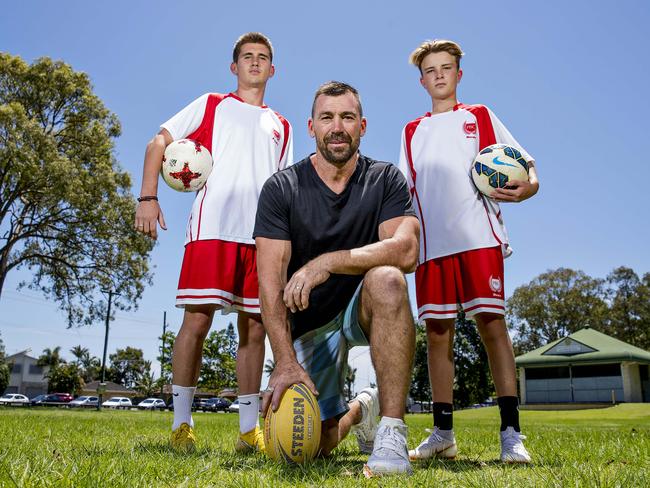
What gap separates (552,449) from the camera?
13.3 ft

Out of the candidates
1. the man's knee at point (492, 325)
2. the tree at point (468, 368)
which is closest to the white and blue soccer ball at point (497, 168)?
the man's knee at point (492, 325)

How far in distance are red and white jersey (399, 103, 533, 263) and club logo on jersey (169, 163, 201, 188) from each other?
1.71 m

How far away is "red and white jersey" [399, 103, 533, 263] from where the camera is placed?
4137 mm

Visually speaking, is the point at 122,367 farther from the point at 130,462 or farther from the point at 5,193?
the point at 130,462

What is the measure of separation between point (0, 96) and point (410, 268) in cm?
2549

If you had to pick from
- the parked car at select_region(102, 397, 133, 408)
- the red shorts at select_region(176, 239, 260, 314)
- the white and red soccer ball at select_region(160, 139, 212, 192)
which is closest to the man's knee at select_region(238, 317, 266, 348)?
the red shorts at select_region(176, 239, 260, 314)

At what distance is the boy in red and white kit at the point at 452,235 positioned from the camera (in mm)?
3875

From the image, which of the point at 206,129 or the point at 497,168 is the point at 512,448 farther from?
the point at 206,129

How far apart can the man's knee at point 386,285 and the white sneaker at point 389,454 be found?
2.03ft

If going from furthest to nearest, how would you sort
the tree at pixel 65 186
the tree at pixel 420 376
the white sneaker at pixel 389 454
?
the tree at pixel 420 376, the tree at pixel 65 186, the white sneaker at pixel 389 454

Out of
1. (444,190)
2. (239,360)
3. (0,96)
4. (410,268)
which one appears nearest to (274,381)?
(410,268)

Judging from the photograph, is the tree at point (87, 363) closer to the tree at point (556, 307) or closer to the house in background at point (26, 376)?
the house in background at point (26, 376)

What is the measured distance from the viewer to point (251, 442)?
156 inches

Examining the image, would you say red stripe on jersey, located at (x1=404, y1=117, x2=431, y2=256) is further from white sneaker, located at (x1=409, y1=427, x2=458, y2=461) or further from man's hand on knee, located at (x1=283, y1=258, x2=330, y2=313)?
man's hand on knee, located at (x1=283, y1=258, x2=330, y2=313)
